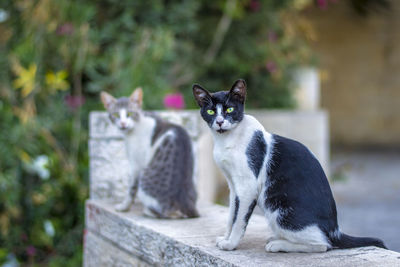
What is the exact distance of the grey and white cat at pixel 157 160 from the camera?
262 centimetres

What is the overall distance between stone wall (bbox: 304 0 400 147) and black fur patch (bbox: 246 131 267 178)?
914cm

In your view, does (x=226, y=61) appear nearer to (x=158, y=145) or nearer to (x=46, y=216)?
(x=46, y=216)

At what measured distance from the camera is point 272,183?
1.98m

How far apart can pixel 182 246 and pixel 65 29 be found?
117 inches

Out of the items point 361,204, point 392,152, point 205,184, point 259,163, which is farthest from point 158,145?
point 392,152

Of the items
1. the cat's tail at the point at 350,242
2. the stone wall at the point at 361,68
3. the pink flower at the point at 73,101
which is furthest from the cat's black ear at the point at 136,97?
the stone wall at the point at 361,68

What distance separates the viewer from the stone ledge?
1.89 meters

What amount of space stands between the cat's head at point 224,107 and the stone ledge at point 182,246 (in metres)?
0.50

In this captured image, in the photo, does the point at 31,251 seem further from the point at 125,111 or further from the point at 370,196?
the point at 370,196

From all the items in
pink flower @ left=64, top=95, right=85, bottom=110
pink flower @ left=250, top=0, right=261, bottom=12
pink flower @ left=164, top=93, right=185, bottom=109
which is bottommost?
pink flower @ left=64, top=95, right=85, bottom=110

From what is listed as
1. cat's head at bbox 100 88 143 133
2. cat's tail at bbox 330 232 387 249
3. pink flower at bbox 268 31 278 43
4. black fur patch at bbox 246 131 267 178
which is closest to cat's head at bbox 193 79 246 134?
black fur patch at bbox 246 131 267 178

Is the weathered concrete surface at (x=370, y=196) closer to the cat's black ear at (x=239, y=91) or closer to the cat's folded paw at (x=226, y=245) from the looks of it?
the cat's folded paw at (x=226, y=245)

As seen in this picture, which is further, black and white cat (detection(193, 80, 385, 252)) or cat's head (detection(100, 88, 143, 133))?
cat's head (detection(100, 88, 143, 133))

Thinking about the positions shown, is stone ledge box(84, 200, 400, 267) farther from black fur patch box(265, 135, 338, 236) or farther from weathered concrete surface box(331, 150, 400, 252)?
weathered concrete surface box(331, 150, 400, 252)
